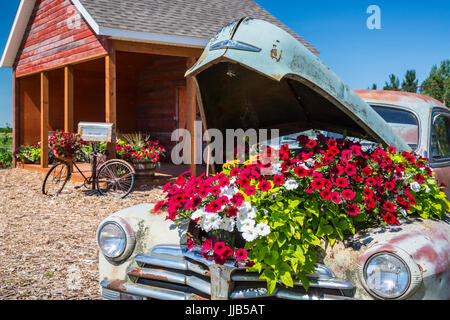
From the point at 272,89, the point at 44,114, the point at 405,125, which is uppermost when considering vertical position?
the point at 44,114

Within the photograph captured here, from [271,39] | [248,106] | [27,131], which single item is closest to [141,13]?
[27,131]

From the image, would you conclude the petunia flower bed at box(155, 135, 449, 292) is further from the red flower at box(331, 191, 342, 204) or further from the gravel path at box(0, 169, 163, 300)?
the gravel path at box(0, 169, 163, 300)

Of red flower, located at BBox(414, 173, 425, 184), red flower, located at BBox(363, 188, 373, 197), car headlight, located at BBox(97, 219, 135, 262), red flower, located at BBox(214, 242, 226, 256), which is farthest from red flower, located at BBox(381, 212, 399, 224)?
car headlight, located at BBox(97, 219, 135, 262)

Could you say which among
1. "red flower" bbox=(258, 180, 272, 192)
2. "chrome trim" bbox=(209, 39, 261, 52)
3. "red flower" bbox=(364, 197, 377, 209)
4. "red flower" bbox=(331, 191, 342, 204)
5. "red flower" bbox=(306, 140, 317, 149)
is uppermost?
"chrome trim" bbox=(209, 39, 261, 52)

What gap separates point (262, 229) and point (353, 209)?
48 centimetres

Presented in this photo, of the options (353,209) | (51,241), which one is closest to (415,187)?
(353,209)

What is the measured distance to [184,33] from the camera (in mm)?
9617

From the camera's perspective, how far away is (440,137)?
3.87 meters

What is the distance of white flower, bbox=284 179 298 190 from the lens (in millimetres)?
2146

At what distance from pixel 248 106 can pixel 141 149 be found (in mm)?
6386

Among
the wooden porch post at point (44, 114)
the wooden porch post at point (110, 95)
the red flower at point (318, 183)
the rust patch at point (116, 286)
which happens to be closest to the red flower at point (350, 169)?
the red flower at point (318, 183)

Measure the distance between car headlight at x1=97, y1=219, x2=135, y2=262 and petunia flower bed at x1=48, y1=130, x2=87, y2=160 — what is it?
19.5 feet

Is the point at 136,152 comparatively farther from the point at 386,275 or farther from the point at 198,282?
the point at 386,275
